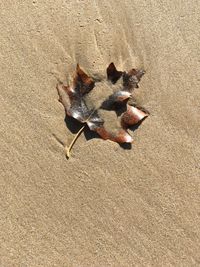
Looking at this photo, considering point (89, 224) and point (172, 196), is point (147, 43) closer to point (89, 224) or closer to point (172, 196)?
point (172, 196)

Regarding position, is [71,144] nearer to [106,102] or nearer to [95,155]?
[95,155]

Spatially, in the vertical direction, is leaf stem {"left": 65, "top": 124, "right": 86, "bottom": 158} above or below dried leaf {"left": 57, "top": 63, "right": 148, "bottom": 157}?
below

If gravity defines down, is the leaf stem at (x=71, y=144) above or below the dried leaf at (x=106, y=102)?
below

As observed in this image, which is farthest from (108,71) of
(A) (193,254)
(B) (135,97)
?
(A) (193,254)
